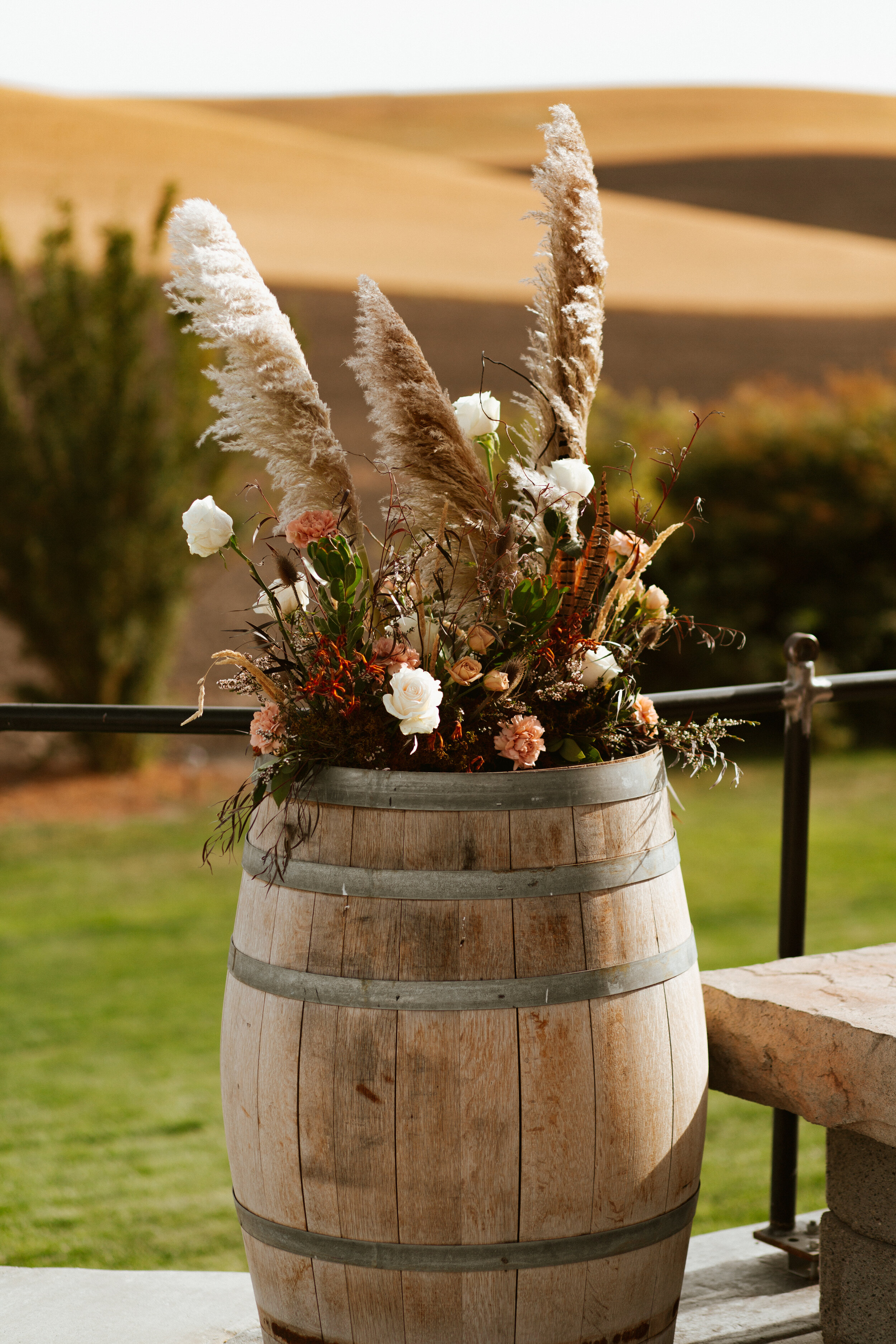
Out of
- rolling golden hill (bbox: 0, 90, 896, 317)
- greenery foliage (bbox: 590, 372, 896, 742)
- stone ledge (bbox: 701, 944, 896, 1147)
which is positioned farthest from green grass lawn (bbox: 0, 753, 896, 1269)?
rolling golden hill (bbox: 0, 90, 896, 317)

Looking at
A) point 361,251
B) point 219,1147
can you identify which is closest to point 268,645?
point 219,1147

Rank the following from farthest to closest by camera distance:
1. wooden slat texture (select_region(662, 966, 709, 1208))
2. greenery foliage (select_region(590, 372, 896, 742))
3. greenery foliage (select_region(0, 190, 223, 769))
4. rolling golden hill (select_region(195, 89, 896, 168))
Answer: rolling golden hill (select_region(195, 89, 896, 168)) < greenery foliage (select_region(590, 372, 896, 742)) < greenery foliage (select_region(0, 190, 223, 769)) < wooden slat texture (select_region(662, 966, 709, 1208))

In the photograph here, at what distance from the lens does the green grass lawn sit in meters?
3.54

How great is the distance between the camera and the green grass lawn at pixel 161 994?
3.54m

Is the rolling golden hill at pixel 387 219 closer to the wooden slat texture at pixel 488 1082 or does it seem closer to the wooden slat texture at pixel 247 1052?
the wooden slat texture at pixel 247 1052

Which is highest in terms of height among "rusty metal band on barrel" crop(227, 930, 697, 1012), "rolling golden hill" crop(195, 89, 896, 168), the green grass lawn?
"rolling golden hill" crop(195, 89, 896, 168)

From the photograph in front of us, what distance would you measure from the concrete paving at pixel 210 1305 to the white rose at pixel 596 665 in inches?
44.3

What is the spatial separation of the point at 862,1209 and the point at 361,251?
94.9 feet

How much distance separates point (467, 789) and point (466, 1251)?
59cm

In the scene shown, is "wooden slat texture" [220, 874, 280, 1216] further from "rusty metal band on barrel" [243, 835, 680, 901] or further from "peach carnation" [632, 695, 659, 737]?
"peach carnation" [632, 695, 659, 737]

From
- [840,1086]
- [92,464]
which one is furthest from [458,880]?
[92,464]

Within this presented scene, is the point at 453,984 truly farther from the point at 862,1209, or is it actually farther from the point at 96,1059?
the point at 96,1059

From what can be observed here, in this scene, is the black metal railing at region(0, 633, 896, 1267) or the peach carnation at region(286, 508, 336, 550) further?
the black metal railing at region(0, 633, 896, 1267)

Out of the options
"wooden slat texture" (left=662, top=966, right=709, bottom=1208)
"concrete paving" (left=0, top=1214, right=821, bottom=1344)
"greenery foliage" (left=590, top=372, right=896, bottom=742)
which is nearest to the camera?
"wooden slat texture" (left=662, top=966, right=709, bottom=1208)
